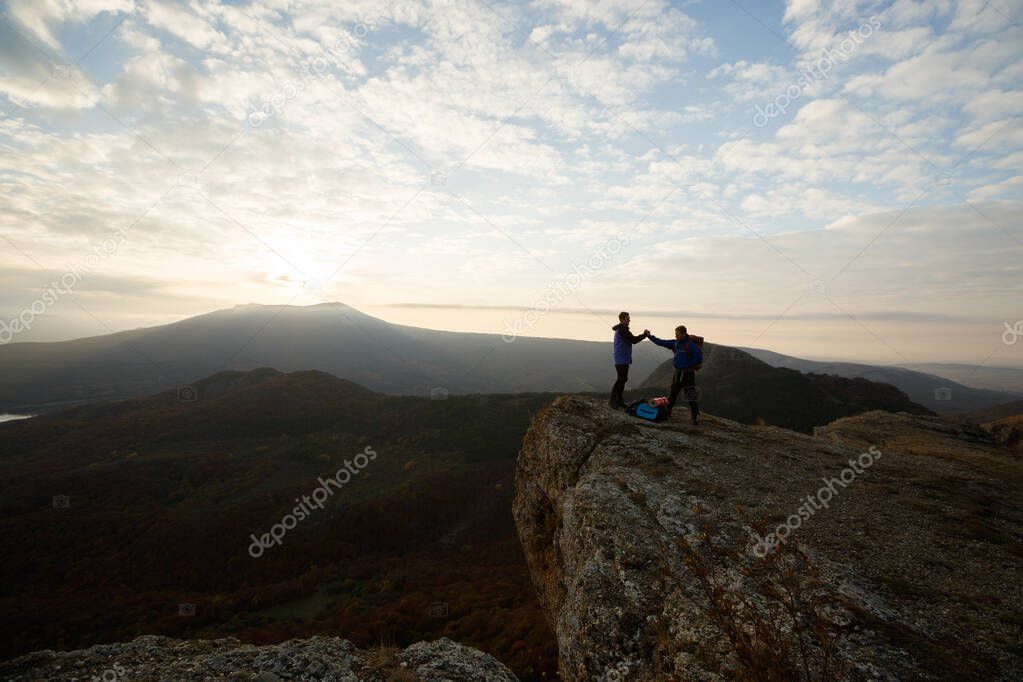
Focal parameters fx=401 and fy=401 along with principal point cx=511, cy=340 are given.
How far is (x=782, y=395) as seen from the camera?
65.1m

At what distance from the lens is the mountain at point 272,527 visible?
2267 cm

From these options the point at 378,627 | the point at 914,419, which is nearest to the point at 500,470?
the point at 378,627

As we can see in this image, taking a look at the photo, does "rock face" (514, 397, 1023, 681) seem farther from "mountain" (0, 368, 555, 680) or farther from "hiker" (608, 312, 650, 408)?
"mountain" (0, 368, 555, 680)

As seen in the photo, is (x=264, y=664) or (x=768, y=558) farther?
(x=264, y=664)

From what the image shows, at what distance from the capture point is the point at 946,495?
10.9 m

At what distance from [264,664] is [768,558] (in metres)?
13.2

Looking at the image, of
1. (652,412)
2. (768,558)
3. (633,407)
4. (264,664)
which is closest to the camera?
(768,558)

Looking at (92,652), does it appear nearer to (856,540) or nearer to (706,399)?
(856,540)

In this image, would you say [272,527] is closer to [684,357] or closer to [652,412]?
[652,412]

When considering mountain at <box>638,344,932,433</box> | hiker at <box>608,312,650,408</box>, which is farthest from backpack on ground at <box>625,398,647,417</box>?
mountain at <box>638,344,932,433</box>

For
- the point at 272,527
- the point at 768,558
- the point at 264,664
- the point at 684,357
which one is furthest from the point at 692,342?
the point at 272,527

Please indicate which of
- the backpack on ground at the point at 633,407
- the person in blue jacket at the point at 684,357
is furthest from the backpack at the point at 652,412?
the person in blue jacket at the point at 684,357

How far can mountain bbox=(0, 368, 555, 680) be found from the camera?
22.7 meters

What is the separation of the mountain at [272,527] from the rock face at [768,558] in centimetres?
926
